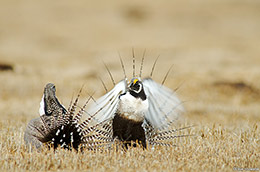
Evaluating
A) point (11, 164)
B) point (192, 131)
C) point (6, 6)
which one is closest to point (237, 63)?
point (192, 131)

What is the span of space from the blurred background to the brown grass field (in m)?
0.06

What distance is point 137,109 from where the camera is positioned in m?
4.71

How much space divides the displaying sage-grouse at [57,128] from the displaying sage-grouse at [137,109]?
31cm

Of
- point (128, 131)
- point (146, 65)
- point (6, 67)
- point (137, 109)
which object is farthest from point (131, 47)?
point (137, 109)

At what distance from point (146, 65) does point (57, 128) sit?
1378 centimetres

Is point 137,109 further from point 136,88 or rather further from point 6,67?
point 6,67

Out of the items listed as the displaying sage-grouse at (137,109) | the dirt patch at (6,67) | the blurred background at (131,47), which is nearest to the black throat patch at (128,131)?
the displaying sage-grouse at (137,109)

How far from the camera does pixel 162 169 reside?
399 cm

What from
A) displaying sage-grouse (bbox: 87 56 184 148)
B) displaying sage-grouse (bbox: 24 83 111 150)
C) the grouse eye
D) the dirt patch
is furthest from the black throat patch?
the dirt patch

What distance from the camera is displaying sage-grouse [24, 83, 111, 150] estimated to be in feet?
15.6

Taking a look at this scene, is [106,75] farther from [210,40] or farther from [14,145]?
[210,40]

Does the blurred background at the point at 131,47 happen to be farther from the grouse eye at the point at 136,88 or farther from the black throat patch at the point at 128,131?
the grouse eye at the point at 136,88

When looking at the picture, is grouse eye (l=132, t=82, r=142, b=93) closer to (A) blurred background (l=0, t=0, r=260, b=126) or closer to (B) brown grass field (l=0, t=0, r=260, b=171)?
(B) brown grass field (l=0, t=0, r=260, b=171)

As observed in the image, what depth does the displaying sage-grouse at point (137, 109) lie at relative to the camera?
472 cm
